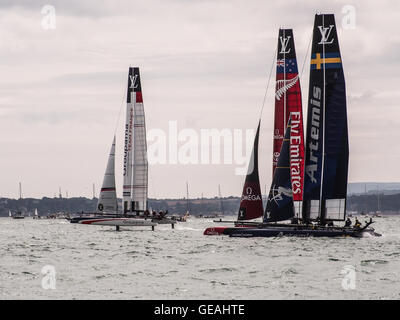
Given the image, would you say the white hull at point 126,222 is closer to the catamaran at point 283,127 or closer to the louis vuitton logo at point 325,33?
the catamaran at point 283,127

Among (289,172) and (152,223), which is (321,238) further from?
(152,223)

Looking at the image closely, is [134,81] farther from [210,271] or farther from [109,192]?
[210,271]

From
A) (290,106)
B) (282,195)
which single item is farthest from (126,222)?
(282,195)

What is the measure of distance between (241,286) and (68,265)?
989 cm

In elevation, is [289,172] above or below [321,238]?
above

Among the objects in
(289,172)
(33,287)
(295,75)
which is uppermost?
(295,75)

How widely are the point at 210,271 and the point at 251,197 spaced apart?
1870 centimetres

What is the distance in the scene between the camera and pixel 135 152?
73438 millimetres

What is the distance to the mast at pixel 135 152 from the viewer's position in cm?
7294

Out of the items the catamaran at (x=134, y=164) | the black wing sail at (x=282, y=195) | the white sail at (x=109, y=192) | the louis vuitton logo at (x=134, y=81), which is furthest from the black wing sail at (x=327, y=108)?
the white sail at (x=109, y=192)
